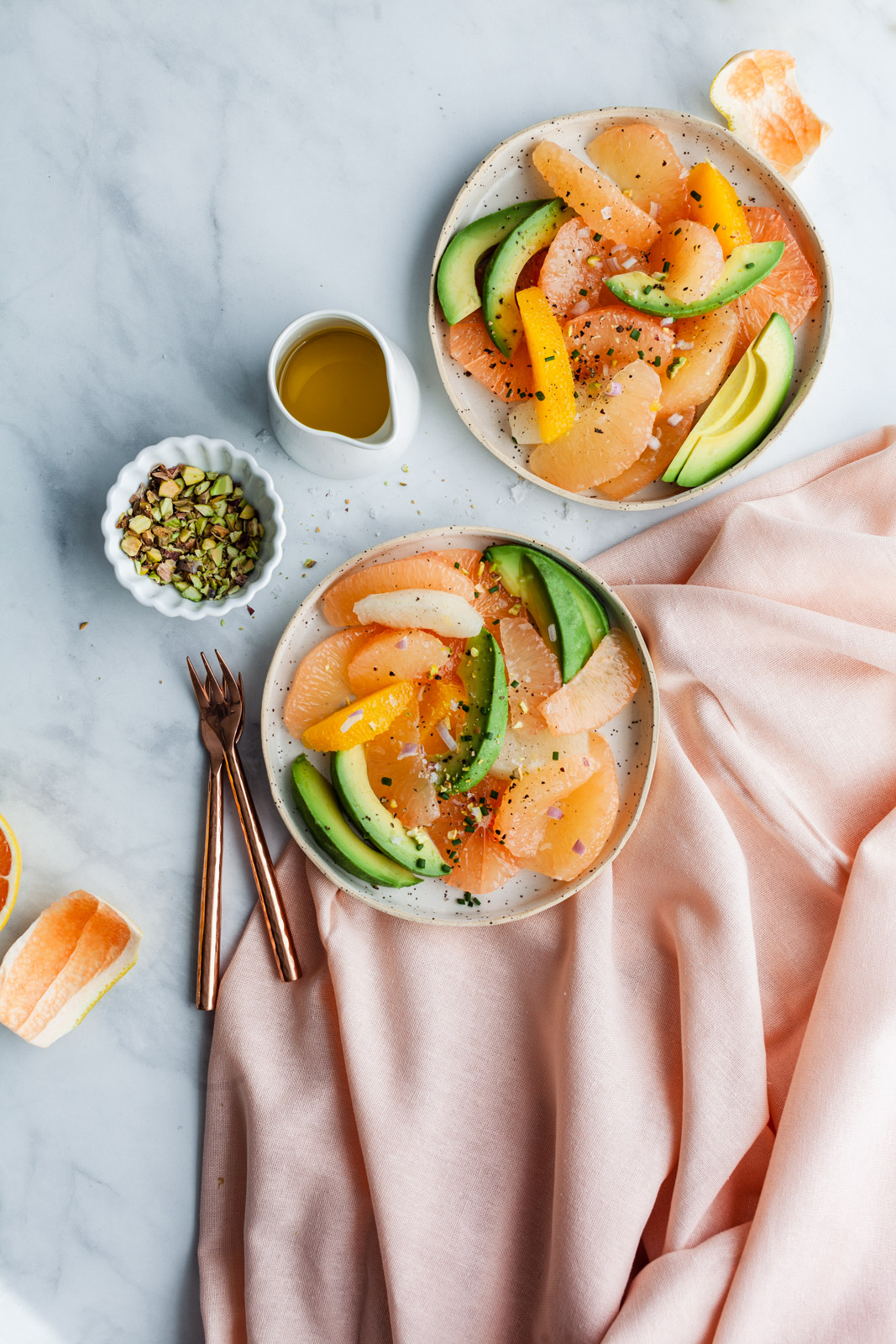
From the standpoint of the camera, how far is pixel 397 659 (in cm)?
161

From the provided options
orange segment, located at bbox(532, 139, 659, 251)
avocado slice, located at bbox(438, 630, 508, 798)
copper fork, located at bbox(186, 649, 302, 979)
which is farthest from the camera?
copper fork, located at bbox(186, 649, 302, 979)

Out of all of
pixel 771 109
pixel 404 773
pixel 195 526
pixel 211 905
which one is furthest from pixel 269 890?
pixel 771 109

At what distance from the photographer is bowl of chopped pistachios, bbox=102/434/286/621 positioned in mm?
1639

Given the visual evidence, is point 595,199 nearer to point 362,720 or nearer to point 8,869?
point 362,720

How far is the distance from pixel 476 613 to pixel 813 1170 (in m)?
1.19

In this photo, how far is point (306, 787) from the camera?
5.46 feet

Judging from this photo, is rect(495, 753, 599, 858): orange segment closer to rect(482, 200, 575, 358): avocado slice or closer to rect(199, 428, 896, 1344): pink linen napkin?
rect(199, 428, 896, 1344): pink linen napkin

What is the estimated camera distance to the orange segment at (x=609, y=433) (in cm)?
165

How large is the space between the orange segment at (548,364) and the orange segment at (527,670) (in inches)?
15.6

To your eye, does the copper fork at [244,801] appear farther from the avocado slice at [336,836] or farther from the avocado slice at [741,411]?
the avocado slice at [741,411]

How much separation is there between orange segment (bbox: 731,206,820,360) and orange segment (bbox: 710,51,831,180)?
0.24 m

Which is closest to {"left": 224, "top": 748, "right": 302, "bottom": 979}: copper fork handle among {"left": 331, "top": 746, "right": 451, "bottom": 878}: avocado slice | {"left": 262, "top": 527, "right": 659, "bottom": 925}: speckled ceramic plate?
{"left": 262, "top": 527, "right": 659, "bottom": 925}: speckled ceramic plate

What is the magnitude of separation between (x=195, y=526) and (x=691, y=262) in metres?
1.09

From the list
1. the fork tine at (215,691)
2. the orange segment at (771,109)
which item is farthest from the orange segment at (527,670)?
the orange segment at (771,109)
